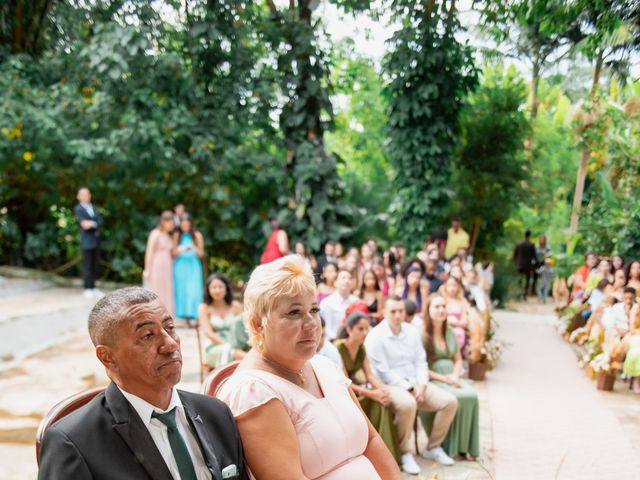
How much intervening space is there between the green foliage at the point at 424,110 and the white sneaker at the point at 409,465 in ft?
17.4

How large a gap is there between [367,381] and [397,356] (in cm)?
33

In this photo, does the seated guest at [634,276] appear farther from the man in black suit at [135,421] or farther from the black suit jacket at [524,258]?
the man in black suit at [135,421]

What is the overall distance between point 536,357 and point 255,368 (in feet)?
21.4

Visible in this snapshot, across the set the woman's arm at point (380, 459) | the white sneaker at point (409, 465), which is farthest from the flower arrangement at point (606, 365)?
the woman's arm at point (380, 459)

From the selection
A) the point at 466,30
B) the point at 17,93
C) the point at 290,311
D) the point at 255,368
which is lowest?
the point at 255,368

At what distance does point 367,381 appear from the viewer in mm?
4070

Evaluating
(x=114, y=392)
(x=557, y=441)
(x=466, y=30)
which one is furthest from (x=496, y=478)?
(x=466, y=30)

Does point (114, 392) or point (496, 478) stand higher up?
point (114, 392)

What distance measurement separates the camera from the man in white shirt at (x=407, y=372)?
418cm

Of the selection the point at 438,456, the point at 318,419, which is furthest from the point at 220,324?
the point at 318,419

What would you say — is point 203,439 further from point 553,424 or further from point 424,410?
point 553,424

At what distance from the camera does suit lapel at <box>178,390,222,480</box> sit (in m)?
1.65

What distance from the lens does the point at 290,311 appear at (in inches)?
76.2

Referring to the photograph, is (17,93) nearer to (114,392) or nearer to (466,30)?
(466,30)
